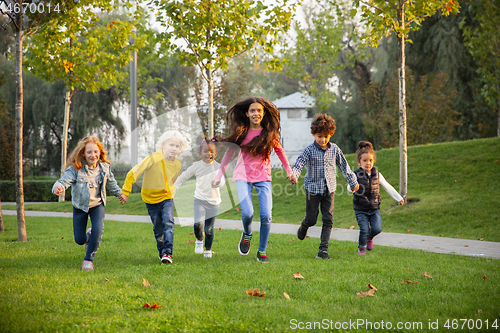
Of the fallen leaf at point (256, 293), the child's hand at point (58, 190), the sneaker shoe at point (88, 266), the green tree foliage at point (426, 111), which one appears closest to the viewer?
the fallen leaf at point (256, 293)

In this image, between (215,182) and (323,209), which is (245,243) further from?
(323,209)

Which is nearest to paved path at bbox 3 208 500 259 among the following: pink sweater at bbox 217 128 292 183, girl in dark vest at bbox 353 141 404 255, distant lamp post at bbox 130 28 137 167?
girl in dark vest at bbox 353 141 404 255

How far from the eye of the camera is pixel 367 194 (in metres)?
6.32

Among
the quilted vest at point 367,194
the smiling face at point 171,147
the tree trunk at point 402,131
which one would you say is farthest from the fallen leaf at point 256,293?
the tree trunk at point 402,131

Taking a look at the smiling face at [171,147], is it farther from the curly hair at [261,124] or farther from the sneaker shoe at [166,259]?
the sneaker shoe at [166,259]

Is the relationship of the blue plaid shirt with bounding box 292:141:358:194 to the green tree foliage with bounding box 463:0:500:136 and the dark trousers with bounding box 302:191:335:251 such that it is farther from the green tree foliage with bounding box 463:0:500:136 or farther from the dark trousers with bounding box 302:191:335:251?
the green tree foliage with bounding box 463:0:500:136

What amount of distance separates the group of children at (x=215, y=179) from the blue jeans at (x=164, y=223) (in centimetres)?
1

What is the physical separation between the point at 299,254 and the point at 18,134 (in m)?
5.87

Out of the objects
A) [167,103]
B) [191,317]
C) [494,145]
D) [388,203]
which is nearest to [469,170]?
[494,145]

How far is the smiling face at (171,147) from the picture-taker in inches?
222

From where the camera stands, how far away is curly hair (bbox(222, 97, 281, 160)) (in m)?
5.46

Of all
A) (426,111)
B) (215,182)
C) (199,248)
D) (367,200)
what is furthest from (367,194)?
(426,111)

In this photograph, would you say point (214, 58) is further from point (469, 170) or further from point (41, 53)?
point (469, 170)

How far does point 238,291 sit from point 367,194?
10.4 ft
